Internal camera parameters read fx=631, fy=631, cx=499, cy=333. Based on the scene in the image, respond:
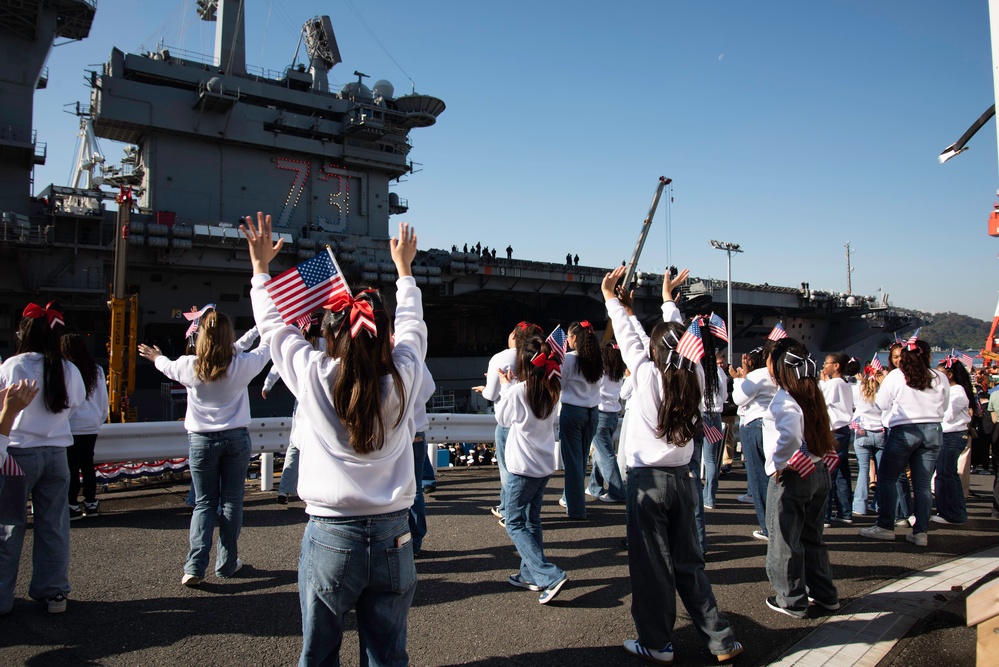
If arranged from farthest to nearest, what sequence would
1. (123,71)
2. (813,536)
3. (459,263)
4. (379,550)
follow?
(459,263), (123,71), (813,536), (379,550)

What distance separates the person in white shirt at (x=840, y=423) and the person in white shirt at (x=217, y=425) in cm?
552

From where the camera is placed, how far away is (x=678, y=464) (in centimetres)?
346

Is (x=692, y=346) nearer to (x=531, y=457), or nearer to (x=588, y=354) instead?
(x=531, y=457)

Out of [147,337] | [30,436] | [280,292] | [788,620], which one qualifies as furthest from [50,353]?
[147,337]

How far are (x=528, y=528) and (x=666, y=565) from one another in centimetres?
118

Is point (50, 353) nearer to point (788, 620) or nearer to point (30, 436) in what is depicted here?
point (30, 436)

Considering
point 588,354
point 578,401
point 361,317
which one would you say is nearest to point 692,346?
point 361,317

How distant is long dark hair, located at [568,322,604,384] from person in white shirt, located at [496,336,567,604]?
4.46 ft

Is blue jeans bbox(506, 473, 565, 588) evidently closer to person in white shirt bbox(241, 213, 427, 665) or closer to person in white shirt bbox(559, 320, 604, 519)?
person in white shirt bbox(559, 320, 604, 519)

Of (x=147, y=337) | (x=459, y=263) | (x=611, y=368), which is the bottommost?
(x=611, y=368)

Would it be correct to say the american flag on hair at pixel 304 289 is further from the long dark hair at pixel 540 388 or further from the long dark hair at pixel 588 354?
the long dark hair at pixel 588 354

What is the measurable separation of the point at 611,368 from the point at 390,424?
5016 mm

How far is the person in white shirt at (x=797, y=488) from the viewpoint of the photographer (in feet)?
13.0

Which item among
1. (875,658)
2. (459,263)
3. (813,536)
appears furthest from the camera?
(459,263)
